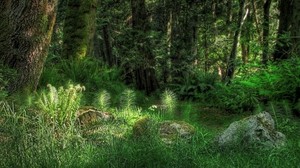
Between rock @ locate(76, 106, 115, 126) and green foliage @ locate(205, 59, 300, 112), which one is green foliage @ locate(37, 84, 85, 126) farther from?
green foliage @ locate(205, 59, 300, 112)

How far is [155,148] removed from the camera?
193 inches

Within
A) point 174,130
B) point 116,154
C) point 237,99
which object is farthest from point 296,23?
point 116,154

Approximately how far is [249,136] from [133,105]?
541 cm

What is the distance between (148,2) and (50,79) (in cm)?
1779

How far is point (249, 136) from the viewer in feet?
19.1

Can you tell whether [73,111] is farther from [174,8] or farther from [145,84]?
[174,8]

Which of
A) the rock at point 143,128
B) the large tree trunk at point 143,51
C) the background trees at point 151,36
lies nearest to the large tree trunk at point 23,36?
the background trees at point 151,36

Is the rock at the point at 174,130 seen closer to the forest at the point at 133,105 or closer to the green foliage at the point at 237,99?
the forest at the point at 133,105

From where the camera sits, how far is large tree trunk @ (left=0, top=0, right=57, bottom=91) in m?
8.61

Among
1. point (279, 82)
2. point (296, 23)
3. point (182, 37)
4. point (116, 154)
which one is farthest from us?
point (182, 37)

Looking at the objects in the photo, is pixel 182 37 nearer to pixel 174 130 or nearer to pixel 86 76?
pixel 86 76

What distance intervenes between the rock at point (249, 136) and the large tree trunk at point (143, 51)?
33.5ft

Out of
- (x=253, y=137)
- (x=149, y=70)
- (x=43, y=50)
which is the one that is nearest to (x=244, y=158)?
(x=253, y=137)

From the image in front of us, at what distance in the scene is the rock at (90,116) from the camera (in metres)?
7.26
